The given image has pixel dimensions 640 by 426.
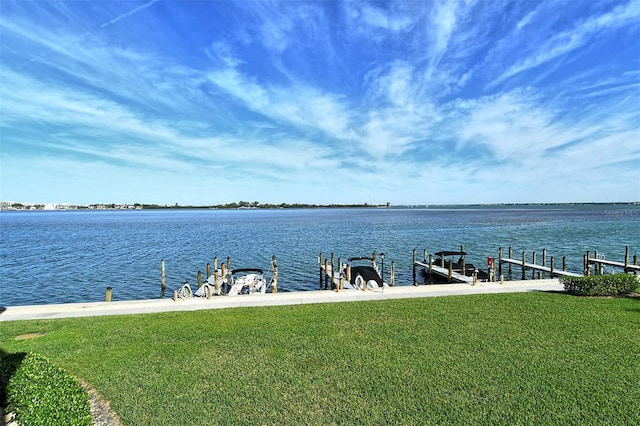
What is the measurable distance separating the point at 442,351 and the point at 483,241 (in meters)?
45.4

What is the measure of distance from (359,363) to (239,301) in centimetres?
805

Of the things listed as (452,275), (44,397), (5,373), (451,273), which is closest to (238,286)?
(451,273)

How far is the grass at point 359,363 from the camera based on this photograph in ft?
20.9

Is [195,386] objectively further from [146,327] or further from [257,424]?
[146,327]

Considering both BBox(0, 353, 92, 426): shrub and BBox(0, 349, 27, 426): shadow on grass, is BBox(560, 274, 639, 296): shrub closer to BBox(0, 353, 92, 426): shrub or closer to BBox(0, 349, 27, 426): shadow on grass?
BBox(0, 353, 92, 426): shrub

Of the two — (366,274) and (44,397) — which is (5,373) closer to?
(44,397)

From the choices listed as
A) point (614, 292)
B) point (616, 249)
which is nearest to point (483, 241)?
point (616, 249)

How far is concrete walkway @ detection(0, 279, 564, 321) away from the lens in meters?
13.5

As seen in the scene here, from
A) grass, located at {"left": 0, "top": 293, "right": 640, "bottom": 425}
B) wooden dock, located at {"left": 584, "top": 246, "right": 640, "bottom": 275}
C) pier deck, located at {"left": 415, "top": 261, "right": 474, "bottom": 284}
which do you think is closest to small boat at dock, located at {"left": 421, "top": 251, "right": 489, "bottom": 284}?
pier deck, located at {"left": 415, "top": 261, "right": 474, "bottom": 284}

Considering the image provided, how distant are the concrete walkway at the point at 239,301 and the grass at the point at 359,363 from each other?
53.4 inches

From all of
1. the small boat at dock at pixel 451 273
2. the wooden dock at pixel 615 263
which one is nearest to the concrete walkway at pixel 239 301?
the small boat at dock at pixel 451 273

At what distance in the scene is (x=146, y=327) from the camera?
11.2 m

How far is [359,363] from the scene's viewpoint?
8.32 metres

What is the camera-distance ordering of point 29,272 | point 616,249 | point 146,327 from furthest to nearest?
point 616,249, point 29,272, point 146,327
